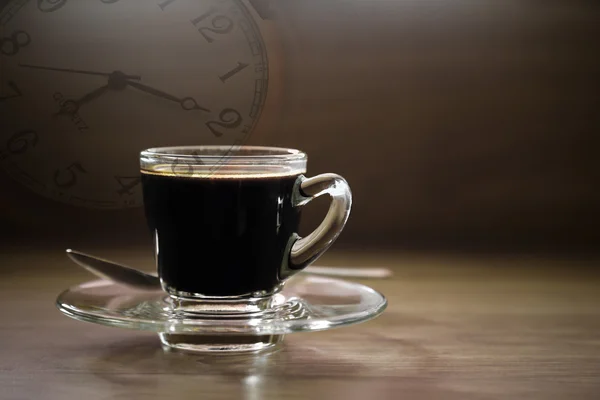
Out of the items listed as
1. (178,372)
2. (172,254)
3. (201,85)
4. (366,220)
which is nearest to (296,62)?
(201,85)

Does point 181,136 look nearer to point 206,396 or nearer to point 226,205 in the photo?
point 226,205

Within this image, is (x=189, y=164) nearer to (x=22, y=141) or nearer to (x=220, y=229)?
(x=220, y=229)

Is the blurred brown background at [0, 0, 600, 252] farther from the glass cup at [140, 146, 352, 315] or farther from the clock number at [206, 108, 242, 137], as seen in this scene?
the glass cup at [140, 146, 352, 315]

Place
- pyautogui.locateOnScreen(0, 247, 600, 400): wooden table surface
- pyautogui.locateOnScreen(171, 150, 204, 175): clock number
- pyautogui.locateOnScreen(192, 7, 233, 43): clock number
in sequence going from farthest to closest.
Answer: pyautogui.locateOnScreen(192, 7, 233, 43): clock number
pyautogui.locateOnScreen(171, 150, 204, 175): clock number
pyautogui.locateOnScreen(0, 247, 600, 400): wooden table surface

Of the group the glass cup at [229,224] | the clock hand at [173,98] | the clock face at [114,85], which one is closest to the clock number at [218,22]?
the clock face at [114,85]

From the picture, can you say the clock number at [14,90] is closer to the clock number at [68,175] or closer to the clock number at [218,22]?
the clock number at [68,175]

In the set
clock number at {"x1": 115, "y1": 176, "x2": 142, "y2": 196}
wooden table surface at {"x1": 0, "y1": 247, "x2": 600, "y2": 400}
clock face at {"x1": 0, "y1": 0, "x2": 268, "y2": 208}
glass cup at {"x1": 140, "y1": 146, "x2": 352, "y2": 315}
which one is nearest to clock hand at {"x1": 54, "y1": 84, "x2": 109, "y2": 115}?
clock face at {"x1": 0, "y1": 0, "x2": 268, "y2": 208}
